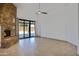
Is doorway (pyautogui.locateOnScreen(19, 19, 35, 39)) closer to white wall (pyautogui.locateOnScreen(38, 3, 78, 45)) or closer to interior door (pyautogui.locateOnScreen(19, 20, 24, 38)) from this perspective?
interior door (pyautogui.locateOnScreen(19, 20, 24, 38))

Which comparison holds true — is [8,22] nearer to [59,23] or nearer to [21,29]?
[21,29]

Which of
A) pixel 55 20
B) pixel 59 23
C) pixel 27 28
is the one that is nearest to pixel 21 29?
pixel 27 28

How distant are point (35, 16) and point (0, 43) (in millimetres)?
1401

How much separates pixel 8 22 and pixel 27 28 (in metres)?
1.54

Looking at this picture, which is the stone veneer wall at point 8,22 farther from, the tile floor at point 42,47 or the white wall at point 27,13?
the white wall at point 27,13

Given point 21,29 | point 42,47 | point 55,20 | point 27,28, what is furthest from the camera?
point 42,47

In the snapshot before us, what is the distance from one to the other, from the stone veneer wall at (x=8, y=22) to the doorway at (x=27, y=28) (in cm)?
38

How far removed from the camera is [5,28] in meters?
5.07

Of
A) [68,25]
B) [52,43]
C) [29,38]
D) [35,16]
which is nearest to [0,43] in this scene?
[29,38]

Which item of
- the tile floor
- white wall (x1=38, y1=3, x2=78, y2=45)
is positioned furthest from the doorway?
white wall (x1=38, y1=3, x2=78, y2=45)

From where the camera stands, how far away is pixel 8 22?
5.31m

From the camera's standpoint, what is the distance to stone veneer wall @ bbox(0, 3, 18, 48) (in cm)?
449

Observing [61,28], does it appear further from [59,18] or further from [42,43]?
[42,43]

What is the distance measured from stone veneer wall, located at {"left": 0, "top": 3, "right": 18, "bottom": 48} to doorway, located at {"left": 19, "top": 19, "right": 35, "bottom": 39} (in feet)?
1.25
